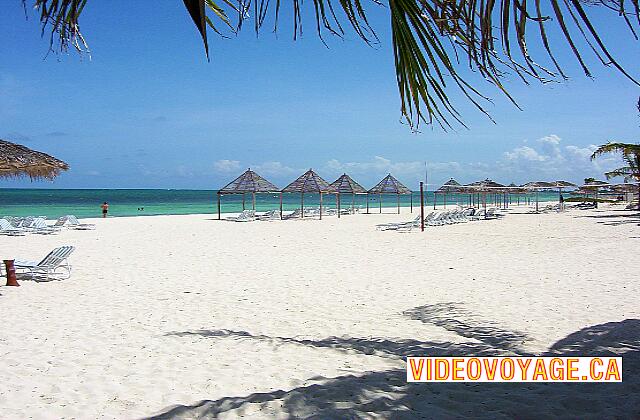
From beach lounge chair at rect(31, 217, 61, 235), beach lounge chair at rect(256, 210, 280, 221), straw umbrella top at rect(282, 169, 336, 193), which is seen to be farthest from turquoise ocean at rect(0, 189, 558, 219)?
beach lounge chair at rect(31, 217, 61, 235)

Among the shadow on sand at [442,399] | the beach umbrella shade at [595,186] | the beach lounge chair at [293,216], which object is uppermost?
the beach umbrella shade at [595,186]

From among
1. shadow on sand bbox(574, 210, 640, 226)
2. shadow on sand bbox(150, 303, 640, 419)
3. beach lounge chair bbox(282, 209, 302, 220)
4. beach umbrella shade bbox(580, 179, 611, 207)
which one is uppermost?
beach umbrella shade bbox(580, 179, 611, 207)

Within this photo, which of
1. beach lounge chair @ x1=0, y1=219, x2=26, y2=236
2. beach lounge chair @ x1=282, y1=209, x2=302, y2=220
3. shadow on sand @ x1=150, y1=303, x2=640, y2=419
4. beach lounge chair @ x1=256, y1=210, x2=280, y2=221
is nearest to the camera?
shadow on sand @ x1=150, y1=303, x2=640, y2=419

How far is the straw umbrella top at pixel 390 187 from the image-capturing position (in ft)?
111

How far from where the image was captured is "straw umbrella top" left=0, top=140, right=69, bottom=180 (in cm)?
682

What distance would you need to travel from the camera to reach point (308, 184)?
91.7 ft

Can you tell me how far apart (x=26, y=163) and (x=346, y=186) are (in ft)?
82.3

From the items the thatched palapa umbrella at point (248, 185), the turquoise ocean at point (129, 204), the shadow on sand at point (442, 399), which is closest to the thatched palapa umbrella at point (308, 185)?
the thatched palapa umbrella at point (248, 185)

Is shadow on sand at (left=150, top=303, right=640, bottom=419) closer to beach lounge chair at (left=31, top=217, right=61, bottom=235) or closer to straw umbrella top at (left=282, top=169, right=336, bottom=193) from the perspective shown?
beach lounge chair at (left=31, top=217, right=61, bottom=235)

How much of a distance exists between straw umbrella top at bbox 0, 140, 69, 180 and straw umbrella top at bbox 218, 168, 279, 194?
19.2m

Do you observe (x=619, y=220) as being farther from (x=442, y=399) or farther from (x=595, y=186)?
(x=442, y=399)

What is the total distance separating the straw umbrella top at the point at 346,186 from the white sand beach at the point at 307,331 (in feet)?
64.2

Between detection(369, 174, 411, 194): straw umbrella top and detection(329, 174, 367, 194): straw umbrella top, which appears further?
detection(369, 174, 411, 194): straw umbrella top

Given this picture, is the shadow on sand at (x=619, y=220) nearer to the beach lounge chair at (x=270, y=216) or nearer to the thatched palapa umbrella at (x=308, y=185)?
the thatched palapa umbrella at (x=308, y=185)
